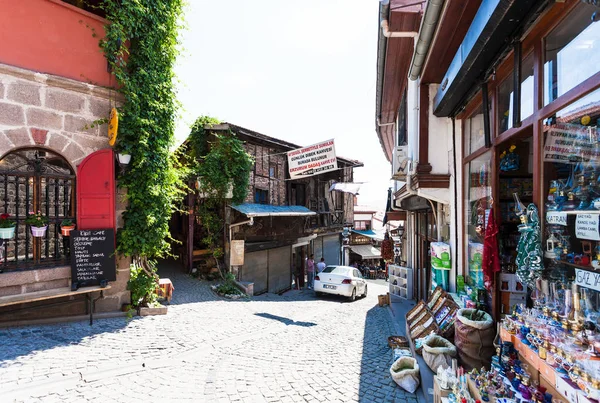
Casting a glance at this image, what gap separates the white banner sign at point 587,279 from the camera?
237 cm

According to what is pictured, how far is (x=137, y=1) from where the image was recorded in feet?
21.4

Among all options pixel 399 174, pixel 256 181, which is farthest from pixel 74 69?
pixel 256 181

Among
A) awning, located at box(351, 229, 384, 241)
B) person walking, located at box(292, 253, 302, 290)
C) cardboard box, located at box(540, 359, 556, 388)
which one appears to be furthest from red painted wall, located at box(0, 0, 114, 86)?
awning, located at box(351, 229, 384, 241)

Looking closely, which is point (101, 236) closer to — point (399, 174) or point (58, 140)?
point (58, 140)

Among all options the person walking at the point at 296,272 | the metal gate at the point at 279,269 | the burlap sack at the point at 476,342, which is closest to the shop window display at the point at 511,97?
the burlap sack at the point at 476,342

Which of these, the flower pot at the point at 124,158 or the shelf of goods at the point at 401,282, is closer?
the flower pot at the point at 124,158

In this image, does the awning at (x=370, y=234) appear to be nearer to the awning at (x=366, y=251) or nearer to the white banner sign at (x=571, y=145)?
the awning at (x=366, y=251)

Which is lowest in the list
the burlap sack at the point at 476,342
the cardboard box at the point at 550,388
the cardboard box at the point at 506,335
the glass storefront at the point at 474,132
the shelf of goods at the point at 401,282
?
the shelf of goods at the point at 401,282

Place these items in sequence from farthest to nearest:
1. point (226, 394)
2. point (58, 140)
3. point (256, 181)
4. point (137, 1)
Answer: point (256, 181), point (137, 1), point (58, 140), point (226, 394)

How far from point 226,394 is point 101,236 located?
400 centimetres

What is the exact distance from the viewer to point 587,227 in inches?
96.7

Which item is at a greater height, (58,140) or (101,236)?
(58,140)

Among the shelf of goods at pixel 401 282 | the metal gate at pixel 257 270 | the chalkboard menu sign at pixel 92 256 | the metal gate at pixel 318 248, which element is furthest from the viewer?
the metal gate at pixel 318 248

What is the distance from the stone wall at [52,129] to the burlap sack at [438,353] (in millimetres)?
Answer: 5882
